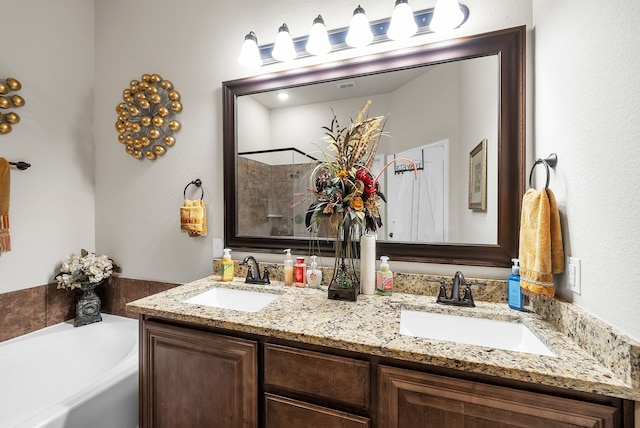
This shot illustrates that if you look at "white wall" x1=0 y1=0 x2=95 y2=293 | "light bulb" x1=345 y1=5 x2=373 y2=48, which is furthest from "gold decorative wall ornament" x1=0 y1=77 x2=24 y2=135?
"light bulb" x1=345 y1=5 x2=373 y2=48

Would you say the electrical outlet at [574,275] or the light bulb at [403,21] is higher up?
the light bulb at [403,21]

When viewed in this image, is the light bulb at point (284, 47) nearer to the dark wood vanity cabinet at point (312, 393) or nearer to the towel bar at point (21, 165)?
the dark wood vanity cabinet at point (312, 393)

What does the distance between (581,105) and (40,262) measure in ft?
9.44

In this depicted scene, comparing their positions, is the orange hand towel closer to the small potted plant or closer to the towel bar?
the towel bar

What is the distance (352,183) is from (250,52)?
98 centimetres

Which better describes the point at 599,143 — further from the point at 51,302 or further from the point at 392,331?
the point at 51,302

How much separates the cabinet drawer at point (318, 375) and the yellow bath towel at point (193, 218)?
0.99 m

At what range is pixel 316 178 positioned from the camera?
1.40 m

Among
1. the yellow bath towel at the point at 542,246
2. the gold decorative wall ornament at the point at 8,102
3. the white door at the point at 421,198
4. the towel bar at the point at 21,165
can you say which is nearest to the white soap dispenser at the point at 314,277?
the white door at the point at 421,198

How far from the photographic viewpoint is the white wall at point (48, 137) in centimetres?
175

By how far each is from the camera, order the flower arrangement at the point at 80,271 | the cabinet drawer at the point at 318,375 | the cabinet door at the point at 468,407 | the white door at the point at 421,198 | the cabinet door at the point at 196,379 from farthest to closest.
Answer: the flower arrangement at the point at 80,271 < the white door at the point at 421,198 < the cabinet door at the point at 196,379 < the cabinet drawer at the point at 318,375 < the cabinet door at the point at 468,407

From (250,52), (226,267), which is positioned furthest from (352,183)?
(250,52)

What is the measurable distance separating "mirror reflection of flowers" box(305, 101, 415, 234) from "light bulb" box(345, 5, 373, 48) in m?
0.31

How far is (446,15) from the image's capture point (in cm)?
126
